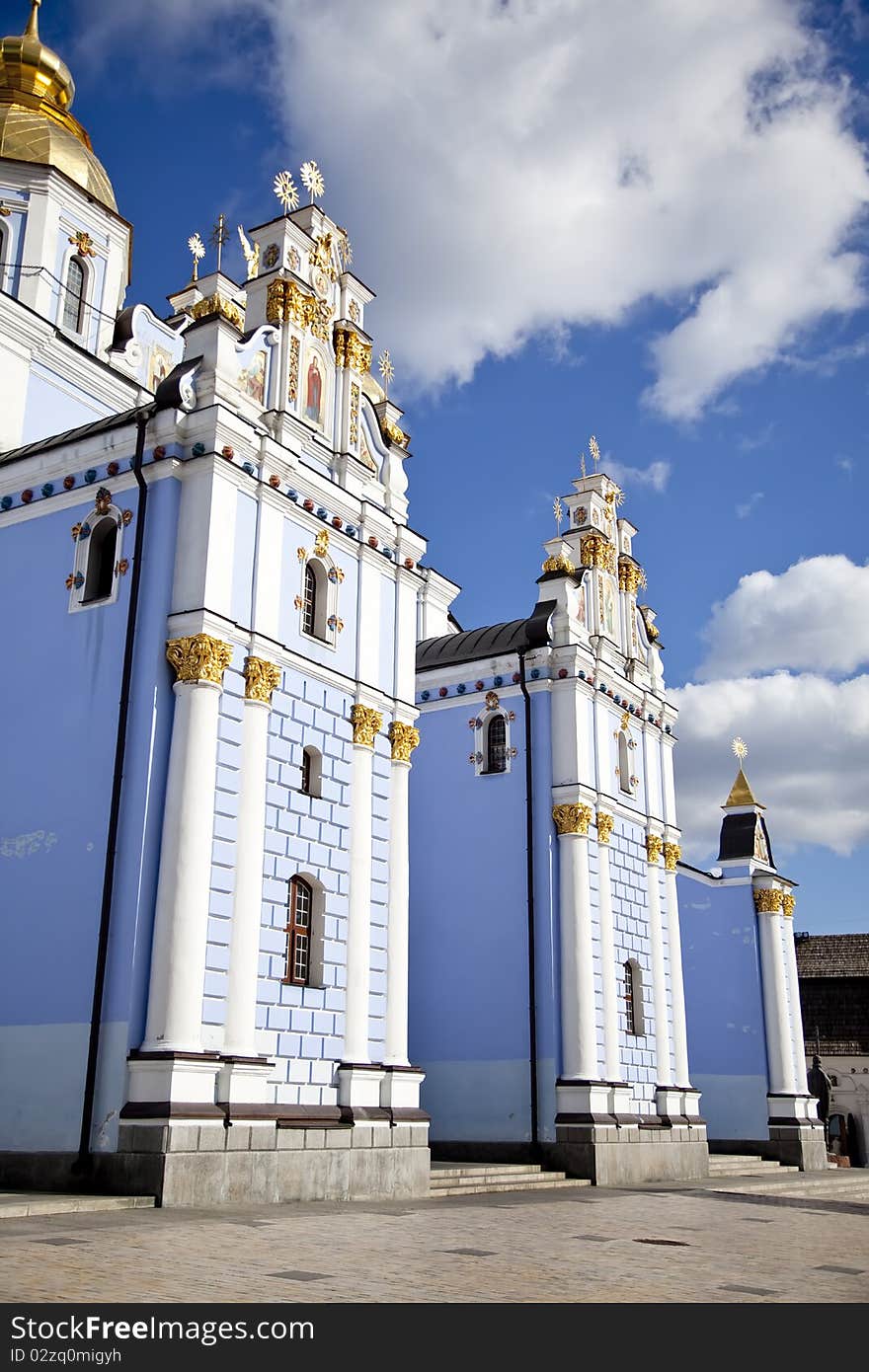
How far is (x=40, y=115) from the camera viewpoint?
26094mm

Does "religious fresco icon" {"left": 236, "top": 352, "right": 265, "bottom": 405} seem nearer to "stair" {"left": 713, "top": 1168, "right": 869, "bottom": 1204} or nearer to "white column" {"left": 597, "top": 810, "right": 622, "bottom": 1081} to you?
"white column" {"left": 597, "top": 810, "right": 622, "bottom": 1081}

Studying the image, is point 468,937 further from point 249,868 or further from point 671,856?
point 249,868

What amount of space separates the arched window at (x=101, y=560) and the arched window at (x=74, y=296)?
8.22m

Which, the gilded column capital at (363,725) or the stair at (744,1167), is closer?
the gilded column capital at (363,725)

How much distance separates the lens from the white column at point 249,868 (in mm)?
16422

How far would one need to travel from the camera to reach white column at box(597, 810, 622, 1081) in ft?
82.0

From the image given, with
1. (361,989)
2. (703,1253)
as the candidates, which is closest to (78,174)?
(361,989)

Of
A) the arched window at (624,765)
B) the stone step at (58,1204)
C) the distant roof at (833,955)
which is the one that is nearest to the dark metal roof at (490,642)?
the arched window at (624,765)

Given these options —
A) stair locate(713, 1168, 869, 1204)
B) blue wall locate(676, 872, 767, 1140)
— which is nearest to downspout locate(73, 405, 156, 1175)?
stair locate(713, 1168, 869, 1204)

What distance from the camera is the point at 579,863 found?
25172 mm

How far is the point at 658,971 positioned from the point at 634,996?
0.87m

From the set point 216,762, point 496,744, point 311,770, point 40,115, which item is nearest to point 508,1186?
point 311,770

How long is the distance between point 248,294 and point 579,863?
39.8 feet

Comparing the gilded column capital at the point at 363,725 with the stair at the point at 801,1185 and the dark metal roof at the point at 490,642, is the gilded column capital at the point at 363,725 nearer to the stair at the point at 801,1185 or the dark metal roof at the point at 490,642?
the dark metal roof at the point at 490,642
